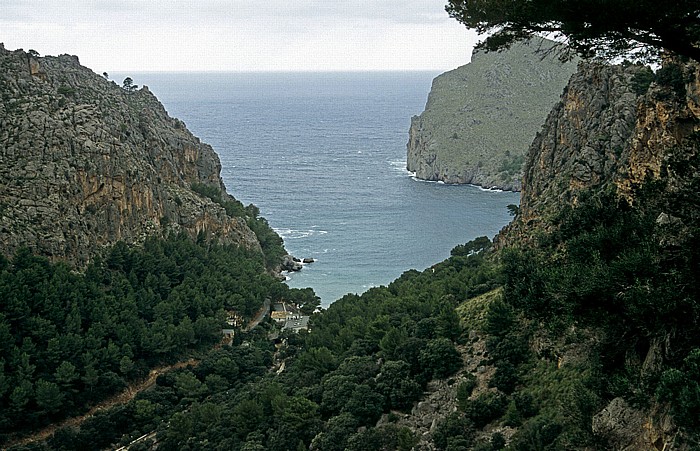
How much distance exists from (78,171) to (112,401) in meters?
21.2

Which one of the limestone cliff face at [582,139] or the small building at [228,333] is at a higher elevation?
the limestone cliff face at [582,139]

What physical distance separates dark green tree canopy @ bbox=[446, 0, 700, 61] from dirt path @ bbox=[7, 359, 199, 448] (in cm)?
3544

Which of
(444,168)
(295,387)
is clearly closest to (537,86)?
(444,168)

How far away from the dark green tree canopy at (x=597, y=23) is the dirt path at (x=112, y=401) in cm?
3544

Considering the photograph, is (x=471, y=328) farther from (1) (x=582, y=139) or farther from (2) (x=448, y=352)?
(1) (x=582, y=139)

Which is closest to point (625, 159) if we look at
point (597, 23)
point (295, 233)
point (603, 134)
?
point (603, 134)

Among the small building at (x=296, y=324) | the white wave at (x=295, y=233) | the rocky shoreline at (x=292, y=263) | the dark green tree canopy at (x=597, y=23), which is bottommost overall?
the small building at (x=296, y=324)

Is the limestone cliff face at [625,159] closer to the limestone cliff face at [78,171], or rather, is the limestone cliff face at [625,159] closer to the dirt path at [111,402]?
the dirt path at [111,402]

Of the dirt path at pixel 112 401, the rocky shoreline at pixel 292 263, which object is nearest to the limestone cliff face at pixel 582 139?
the dirt path at pixel 112 401

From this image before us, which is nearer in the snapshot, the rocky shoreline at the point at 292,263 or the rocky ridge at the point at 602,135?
the rocky ridge at the point at 602,135

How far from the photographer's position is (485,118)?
152250 millimetres

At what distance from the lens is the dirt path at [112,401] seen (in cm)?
4194

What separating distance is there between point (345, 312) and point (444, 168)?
295 feet

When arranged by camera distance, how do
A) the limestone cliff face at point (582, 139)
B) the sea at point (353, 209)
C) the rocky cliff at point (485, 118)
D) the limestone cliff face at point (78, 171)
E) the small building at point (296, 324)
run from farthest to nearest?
the rocky cliff at point (485, 118)
the sea at point (353, 209)
the small building at point (296, 324)
the limestone cliff face at point (78, 171)
the limestone cliff face at point (582, 139)
